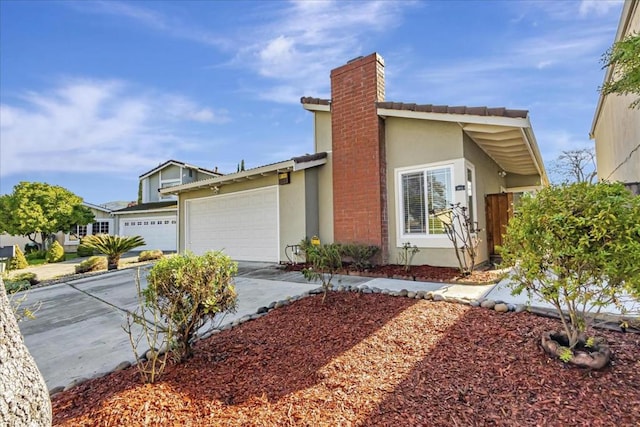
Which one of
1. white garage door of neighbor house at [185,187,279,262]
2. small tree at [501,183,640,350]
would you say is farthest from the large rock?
white garage door of neighbor house at [185,187,279,262]

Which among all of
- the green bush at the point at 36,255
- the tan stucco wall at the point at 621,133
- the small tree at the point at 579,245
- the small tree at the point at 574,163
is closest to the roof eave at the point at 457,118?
the tan stucco wall at the point at 621,133

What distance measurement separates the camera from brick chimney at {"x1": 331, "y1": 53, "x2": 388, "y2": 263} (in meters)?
8.55

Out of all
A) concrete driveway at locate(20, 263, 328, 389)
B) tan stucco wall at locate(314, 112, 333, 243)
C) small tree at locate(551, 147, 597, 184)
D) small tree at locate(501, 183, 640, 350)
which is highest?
small tree at locate(551, 147, 597, 184)

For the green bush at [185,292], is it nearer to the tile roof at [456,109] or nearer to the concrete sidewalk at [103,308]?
the concrete sidewalk at [103,308]

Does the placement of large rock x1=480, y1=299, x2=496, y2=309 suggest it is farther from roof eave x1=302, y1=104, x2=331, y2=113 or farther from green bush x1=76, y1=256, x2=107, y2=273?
green bush x1=76, y1=256, x2=107, y2=273

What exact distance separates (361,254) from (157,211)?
1817cm

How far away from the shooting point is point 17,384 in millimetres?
1644

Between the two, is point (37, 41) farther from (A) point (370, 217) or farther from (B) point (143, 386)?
(A) point (370, 217)

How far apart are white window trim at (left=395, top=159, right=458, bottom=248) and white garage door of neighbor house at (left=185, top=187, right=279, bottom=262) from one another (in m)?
3.95

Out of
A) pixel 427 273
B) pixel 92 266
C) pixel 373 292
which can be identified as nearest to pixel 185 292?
pixel 373 292

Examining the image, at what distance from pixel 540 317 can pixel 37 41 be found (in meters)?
10.1

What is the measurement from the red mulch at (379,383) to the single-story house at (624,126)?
3.34 meters

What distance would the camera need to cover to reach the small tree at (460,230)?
287 inches

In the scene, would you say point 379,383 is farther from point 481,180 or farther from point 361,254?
point 481,180
